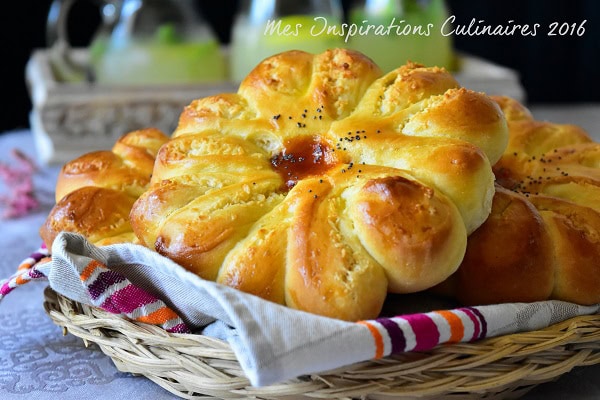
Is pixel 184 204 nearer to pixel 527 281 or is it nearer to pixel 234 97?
pixel 234 97

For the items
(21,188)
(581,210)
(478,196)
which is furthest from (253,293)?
(21,188)

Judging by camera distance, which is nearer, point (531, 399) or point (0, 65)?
point (531, 399)

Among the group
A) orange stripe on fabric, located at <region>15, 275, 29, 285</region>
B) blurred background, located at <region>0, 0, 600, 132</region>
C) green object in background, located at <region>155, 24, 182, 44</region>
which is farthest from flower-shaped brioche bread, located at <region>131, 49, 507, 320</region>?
blurred background, located at <region>0, 0, 600, 132</region>

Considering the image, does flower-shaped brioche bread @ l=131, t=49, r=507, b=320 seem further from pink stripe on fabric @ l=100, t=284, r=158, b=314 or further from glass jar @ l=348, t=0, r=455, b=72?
glass jar @ l=348, t=0, r=455, b=72

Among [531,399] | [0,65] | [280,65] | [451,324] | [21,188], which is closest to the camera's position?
[451,324]

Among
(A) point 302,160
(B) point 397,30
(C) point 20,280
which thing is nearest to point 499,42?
(B) point 397,30

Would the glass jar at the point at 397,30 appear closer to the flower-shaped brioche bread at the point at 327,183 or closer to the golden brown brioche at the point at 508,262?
the flower-shaped brioche bread at the point at 327,183

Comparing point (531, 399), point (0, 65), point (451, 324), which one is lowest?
point (0, 65)

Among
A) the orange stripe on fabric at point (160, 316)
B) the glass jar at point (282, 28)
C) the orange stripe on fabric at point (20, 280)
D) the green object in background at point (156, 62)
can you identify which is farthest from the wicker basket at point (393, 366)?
the green object in background at point (156, 62)
